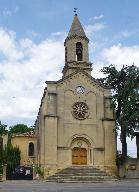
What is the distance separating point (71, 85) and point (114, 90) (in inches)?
205

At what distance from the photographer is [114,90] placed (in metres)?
44.4

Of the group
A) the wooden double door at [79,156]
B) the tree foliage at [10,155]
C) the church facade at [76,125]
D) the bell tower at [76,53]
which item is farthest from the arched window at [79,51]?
the tree foliage at [10,155]

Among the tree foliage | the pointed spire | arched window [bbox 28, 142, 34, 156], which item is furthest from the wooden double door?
the pointed spire

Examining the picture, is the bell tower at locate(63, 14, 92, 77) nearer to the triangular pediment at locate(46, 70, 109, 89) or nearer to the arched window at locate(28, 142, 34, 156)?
the triangular pediment at locate(46, 70, 109, 89)

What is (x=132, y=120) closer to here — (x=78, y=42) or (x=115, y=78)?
(x=115, y=78)

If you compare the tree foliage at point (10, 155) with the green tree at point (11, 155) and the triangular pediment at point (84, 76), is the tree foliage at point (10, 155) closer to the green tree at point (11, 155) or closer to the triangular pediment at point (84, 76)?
the green tree at point (11, 155)

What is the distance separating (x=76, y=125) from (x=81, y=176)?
6529mm

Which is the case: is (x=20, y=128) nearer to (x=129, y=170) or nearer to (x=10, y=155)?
(x=10, y=155)

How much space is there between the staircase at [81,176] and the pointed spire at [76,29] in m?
17.0

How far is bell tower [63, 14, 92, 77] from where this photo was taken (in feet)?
151

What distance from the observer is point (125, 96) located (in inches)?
1657

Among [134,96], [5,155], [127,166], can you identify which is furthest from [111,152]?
[5,155]

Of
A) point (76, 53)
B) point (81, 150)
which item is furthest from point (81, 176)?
point (76, 53)

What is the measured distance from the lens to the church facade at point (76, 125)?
40562 mm
